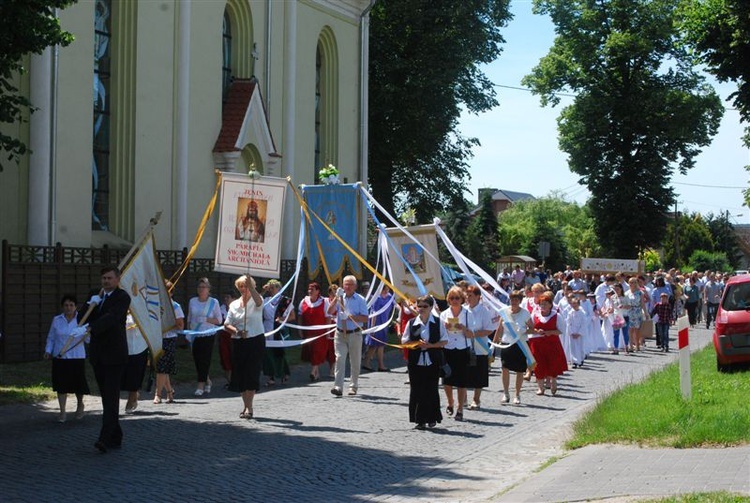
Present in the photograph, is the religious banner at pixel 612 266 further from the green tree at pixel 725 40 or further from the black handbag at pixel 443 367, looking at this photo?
the black handbag at pixel 443 367

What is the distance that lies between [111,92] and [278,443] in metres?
16.1

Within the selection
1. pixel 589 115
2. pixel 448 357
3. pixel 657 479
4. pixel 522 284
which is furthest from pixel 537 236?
pixel 657 479

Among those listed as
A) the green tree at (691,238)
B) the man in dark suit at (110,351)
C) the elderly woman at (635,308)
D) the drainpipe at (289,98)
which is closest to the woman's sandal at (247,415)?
the man in dark suit at (110,351)

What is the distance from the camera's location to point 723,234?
4392 inches

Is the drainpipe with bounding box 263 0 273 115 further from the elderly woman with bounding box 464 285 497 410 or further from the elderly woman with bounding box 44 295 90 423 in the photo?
the elderly woman with bounding box 44 295 90 423

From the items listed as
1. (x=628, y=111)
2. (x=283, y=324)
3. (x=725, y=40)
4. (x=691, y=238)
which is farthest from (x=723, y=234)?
(x=283, y=324)

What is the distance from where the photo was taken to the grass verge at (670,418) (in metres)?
11.6

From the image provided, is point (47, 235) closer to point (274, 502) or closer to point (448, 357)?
point (448, 357)

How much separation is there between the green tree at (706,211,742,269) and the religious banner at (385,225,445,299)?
307ft

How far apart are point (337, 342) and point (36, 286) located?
291 inches

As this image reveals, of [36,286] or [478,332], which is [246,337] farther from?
[36,286]

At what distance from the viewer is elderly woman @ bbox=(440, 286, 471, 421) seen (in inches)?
602

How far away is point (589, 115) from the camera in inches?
2104

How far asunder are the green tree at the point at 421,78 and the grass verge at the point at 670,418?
25.7 metres
